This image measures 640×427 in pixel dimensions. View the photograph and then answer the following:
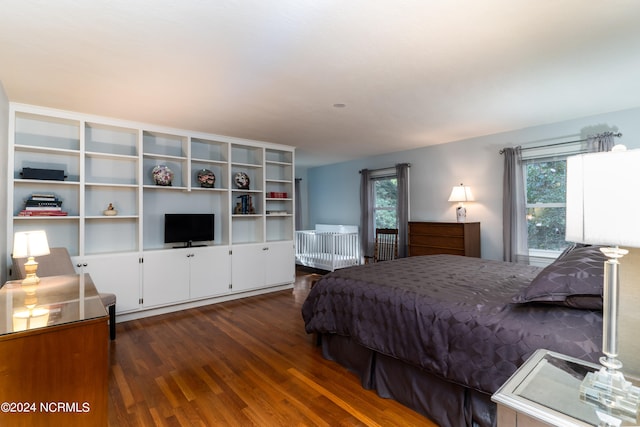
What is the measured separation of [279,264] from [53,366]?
3.78m

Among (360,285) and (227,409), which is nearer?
(227,409)

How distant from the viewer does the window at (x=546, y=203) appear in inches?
162

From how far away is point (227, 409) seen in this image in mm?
2006

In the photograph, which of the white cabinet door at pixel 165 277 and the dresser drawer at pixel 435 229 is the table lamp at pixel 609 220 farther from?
the white cabinet door at pixel 165 277

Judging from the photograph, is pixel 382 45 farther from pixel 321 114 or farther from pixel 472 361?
pixel 472 361

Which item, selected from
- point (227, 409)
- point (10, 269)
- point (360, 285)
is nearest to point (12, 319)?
point (227, 409)

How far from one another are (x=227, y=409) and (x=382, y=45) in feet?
8.47

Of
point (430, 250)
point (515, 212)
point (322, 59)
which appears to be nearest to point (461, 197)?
point (515, 212)

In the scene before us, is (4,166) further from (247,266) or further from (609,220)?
(609,220)

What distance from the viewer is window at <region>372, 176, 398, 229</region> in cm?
605

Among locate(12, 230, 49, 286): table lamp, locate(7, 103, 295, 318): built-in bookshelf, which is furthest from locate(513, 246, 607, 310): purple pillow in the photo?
locate(7, 103, 295, 318): built-in bookshelf

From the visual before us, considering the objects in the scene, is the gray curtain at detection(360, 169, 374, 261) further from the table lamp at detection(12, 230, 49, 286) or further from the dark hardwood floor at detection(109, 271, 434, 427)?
the table lamp at detection(12, 230, 49, 286)

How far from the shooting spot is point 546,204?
421 centimetres

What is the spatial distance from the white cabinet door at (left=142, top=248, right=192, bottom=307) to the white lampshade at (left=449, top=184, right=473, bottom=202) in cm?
386
